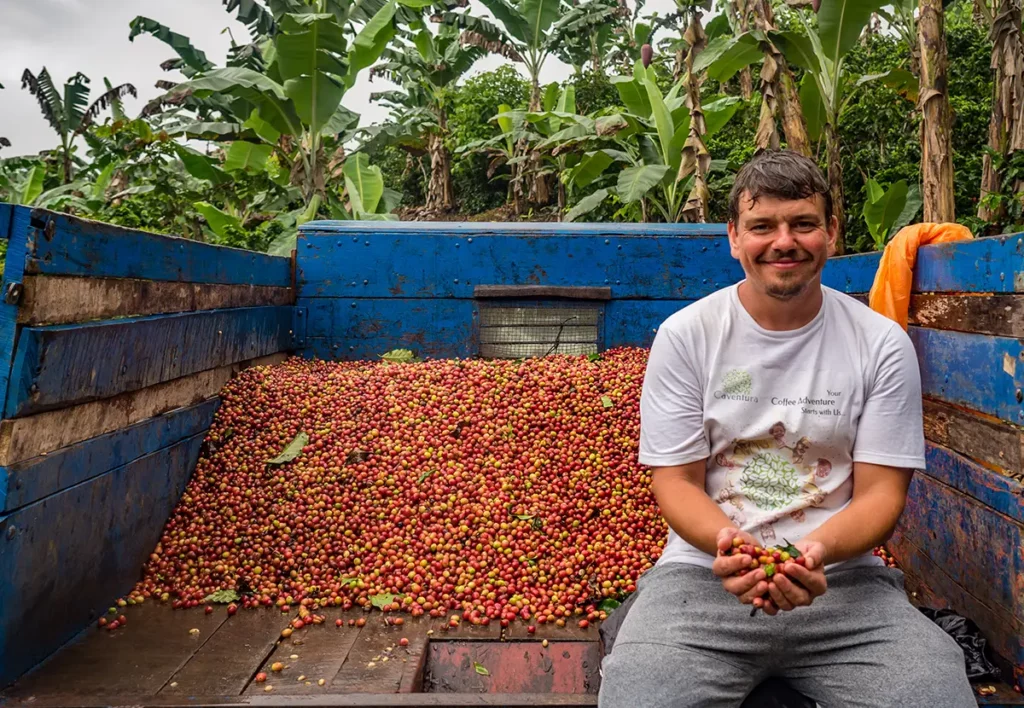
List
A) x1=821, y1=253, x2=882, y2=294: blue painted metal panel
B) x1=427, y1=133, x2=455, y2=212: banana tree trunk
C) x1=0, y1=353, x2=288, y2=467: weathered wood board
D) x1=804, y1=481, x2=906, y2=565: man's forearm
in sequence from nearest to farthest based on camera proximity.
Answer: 1. x1=804, y1=481, x2=906, y2=565: man's forearm
2. x1=0, y1=353, x2=288, y2=467: weathered wood board
3. x1=821, y1=253, x2=882, y2=294: blue painted metal panel
4. x1=427, y1=133, x2=455, y2=212: banana tree trunk

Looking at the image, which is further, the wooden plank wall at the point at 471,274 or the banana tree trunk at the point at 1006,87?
the banana tree trunk at the point at 1006,87

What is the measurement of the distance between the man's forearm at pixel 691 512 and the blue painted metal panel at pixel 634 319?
7.82ft

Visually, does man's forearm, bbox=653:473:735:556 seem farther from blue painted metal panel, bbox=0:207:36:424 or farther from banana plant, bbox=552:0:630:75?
A: banana plant, bbox=552:0:630:75

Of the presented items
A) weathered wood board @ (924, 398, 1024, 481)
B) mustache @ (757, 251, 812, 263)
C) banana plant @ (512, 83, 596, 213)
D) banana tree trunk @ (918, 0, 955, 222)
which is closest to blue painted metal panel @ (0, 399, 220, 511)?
mustache @ (757, 251, 812, 263)

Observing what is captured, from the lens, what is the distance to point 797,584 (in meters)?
1.49

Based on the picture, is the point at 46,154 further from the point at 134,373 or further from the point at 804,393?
the point at 804,393

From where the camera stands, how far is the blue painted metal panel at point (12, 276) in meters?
1.92

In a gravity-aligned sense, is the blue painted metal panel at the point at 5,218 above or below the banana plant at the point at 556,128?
below

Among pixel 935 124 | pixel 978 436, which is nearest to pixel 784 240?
pixel 978 436

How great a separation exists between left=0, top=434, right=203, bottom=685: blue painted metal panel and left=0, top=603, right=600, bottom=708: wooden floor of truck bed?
75mm

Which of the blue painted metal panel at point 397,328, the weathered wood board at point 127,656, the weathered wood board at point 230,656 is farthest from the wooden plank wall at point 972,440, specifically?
the blue painted metal panel at point 397,328

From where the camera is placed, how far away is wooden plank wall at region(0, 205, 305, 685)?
193cm

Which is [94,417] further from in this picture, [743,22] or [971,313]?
[743,22]

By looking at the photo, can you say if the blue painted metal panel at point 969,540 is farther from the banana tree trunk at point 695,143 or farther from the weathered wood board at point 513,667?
the banana tree trunk at point 695,143
